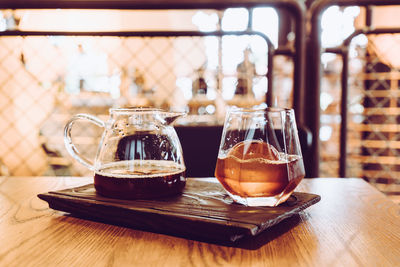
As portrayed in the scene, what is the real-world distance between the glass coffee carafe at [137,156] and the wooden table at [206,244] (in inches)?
2.7

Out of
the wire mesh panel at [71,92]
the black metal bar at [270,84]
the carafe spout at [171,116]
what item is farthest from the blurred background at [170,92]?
the carafe spout at [171,116]

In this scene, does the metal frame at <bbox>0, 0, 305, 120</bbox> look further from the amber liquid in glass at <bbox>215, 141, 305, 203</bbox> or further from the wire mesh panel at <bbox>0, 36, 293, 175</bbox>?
the amber liquid in glass at <bbox>215, 141, 305, 203</bbox>

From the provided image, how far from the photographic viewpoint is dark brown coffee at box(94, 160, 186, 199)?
20.3 inches

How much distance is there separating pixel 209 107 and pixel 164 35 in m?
1.63

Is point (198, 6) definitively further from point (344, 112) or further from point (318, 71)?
point (344, 112)

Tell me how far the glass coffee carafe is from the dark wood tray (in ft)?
0.07

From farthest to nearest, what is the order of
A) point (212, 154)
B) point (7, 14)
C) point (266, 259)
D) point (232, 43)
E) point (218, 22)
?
point (218, 22), point (7, 14), point (232, 43), point (212, 154), point (266, 259)

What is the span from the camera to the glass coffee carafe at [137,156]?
0.52m

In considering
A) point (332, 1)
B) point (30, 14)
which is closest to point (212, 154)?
point (332, 1)

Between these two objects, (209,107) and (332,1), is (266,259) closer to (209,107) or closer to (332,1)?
(332,1)

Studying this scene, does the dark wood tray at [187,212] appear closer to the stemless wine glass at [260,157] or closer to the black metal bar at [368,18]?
the stemless wine glass at [260,157]

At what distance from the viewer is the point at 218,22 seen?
2.70m

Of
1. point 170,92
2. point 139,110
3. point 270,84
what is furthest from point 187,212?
point 170,92

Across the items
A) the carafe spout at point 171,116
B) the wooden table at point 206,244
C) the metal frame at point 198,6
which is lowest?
the wooden table at point 206,244
